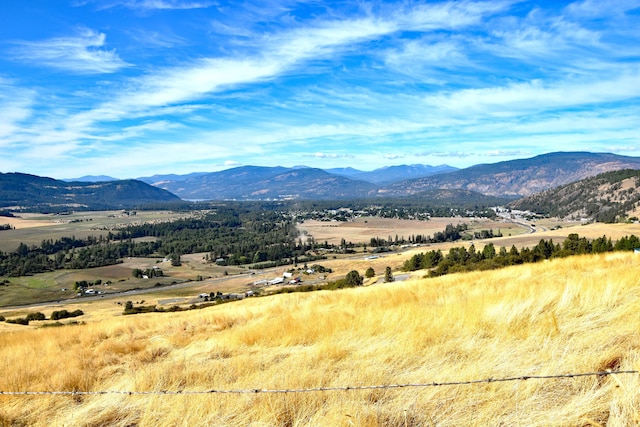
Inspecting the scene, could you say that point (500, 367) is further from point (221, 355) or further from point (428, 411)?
point (221, 355)

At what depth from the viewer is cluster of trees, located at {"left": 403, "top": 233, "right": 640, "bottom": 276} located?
37688mm

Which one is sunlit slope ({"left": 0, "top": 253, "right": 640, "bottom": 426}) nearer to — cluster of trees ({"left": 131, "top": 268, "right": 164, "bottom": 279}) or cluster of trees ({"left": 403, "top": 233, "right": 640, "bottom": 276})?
cluster of trees ({"left": 403, "top": 233, "right": 640, "bottom": 276})

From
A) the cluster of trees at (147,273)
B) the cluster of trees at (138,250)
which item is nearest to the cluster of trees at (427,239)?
the cluster of trees at (138,250)

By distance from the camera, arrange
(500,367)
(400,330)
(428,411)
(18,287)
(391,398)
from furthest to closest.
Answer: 1. (18,287)
2. (400,330)
3. (500,367)
4. (391,398)
5. (428,411)

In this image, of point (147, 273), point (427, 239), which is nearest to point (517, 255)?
point (147, 273)

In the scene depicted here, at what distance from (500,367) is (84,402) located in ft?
17.8

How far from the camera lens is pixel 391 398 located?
14.6ft

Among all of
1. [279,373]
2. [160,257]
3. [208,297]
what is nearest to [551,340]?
[279,373]

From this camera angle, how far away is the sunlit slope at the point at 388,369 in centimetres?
398

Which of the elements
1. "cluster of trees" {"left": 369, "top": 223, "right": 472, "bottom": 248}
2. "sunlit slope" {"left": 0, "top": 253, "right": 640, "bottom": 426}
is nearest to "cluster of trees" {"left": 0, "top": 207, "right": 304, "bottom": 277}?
"cluster of trees" {"left": 369, "top": 223, "right": 472, "bottom": 248}

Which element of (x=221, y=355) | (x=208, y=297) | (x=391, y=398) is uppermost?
(x=391, y=398)

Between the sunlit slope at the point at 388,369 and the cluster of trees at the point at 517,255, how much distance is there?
28110 millimetres

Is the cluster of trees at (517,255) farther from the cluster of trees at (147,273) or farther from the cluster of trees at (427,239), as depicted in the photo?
the cluster of trees at (147,273)

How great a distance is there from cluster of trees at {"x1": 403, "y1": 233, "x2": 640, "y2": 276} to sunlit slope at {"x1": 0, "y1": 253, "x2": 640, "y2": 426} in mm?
28110
